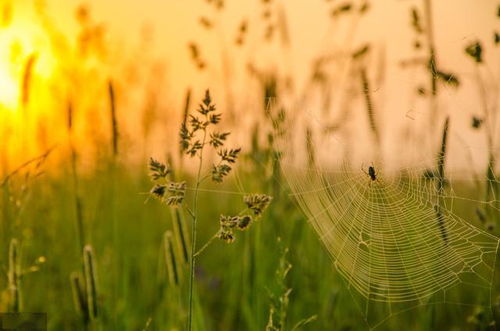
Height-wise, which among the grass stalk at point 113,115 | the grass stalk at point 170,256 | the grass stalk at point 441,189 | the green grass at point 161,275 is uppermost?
the grass stalk at point 113,115

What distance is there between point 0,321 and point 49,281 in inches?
52.2

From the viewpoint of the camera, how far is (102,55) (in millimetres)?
3463

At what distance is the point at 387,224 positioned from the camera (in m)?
2.31

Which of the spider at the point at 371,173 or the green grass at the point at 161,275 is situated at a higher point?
the spider at the point at 371,173

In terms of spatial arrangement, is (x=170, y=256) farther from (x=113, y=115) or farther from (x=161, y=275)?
(x=161, y=275)

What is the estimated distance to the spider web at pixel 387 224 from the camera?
187 cm

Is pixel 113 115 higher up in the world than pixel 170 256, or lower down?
higher up

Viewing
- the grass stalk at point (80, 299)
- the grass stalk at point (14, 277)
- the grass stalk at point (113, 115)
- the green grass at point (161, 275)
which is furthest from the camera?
the green grass at point (161, 275)

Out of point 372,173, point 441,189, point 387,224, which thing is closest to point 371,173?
point 372,173

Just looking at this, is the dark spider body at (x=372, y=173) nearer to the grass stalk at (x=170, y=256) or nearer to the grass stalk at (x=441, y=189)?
the grass stalk at (x=441, y=189)

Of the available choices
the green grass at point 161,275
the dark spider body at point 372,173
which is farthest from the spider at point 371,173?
the green grass at point 161,275

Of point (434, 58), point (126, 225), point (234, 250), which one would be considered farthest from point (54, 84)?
point (434, 58)

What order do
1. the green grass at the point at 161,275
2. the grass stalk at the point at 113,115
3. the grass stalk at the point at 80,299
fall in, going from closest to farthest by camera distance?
the grass stalk at the point at 80,299 → the grass stalk at the point at 113,115 → the green grass at the point at 161,275

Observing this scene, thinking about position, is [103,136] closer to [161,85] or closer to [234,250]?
[161,85]
